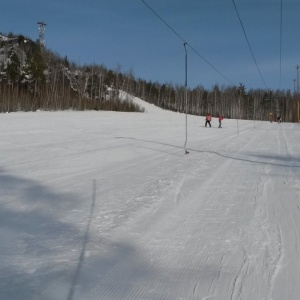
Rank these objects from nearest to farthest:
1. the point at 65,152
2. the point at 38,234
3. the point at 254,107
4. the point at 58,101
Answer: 1. the point at 38,234
2. the point at 65,152
3. the point at 58,101
4. the point at 254,107

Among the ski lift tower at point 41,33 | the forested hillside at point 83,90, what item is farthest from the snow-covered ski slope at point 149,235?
the ski lift tower at point 41,33

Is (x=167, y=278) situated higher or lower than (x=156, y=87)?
lower

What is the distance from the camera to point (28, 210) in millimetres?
6535

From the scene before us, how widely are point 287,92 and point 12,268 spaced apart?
163215mm

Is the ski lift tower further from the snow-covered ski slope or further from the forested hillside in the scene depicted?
the snow-covered ski slope

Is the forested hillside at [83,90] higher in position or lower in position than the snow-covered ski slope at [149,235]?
higher

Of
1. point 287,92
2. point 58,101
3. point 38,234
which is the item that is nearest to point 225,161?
point 38,234

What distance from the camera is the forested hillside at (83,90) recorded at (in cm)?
7131

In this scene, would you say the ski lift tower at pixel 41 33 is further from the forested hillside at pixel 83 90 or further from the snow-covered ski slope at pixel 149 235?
the snow-covered ski slope at pixel 149 235

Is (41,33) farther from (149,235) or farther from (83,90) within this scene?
(149,235)

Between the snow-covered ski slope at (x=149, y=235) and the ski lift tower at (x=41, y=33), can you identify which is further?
the ski lift tower at (x=41, y=33)

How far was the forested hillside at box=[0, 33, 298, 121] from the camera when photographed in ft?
234

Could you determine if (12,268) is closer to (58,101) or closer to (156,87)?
(58,101)

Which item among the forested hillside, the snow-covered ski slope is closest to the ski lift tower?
the forested hillside
